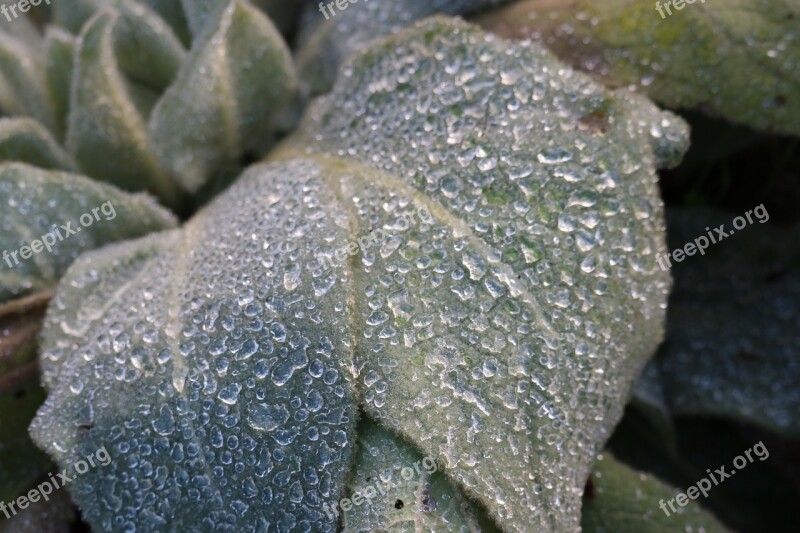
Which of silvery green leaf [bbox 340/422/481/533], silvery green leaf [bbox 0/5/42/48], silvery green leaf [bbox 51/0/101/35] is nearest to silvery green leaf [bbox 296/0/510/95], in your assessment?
silvery green leaf [bbox 51/0/101/35]

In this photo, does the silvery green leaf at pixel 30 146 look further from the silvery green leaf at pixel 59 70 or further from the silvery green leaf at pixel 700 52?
the silvery green leaf at pixel 700 52

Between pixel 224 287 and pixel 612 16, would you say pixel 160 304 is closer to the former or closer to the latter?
pixel 224 287

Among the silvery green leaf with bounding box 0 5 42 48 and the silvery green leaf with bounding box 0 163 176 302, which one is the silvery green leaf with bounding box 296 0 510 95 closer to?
the silvery green leaf with bounding box 0 163 176 302

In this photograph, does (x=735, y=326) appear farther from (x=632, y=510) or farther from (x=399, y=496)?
(x=399, y=496)

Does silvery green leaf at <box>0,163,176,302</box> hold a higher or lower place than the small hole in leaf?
higher

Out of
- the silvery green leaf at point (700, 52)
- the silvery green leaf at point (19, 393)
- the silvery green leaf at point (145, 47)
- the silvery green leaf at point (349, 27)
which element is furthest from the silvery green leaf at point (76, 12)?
the silvery green leaf at point (700, 52)

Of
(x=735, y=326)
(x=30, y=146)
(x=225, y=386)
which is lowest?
(x=735, y=326)

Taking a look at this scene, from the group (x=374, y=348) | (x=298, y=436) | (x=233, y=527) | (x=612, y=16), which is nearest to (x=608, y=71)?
(x=612, y=16)

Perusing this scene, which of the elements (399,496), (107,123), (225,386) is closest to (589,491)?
(399,496)
